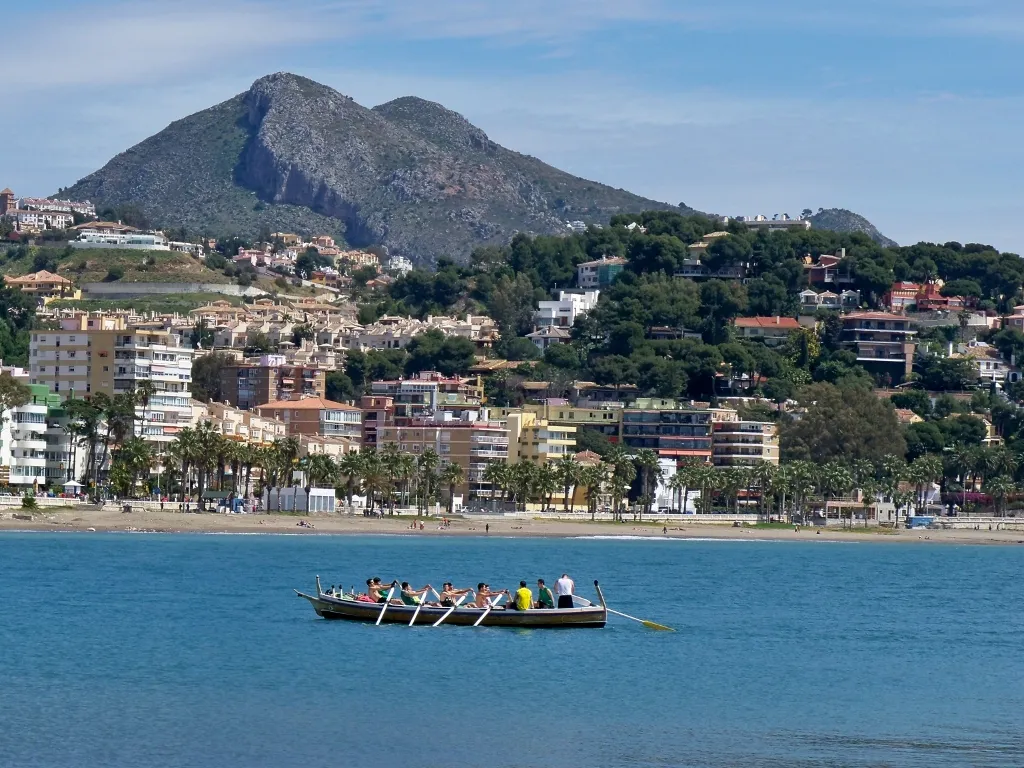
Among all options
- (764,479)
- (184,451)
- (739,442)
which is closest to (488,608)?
(184,451)

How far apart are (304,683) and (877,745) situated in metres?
13.2

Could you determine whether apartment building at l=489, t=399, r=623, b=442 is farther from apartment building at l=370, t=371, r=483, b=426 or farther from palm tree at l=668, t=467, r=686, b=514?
palm tree at l=668, t=467, r=686, b=514

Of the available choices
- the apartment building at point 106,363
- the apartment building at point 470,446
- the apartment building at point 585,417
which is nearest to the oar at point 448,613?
the apartment building at point 106,363

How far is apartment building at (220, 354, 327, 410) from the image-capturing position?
616ft

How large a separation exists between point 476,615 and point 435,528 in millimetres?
71356

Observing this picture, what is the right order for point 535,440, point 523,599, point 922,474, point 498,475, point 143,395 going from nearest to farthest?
1. point 523,599
2. point 143,395
3. point 498,475
4. point 535,440
5. point 922,474

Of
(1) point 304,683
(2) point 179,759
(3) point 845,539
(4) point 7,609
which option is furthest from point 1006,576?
(2) point 179,759

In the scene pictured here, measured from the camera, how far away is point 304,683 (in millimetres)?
46219

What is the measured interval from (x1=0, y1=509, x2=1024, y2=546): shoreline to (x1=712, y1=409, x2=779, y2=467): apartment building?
2127cm

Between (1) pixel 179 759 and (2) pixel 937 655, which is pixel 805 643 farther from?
(1) pixel 179 759

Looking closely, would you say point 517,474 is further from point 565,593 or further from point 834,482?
point 565,593

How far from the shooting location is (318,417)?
561 ft

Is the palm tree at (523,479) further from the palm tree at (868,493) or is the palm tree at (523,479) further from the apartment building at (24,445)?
the apartment building at (24,445)

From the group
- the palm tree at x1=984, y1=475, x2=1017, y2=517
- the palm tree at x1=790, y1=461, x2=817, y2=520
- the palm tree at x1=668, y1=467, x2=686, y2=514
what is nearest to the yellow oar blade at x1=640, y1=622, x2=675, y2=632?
the palm tree at x1=790, y1=461, x2=817, y2=520
